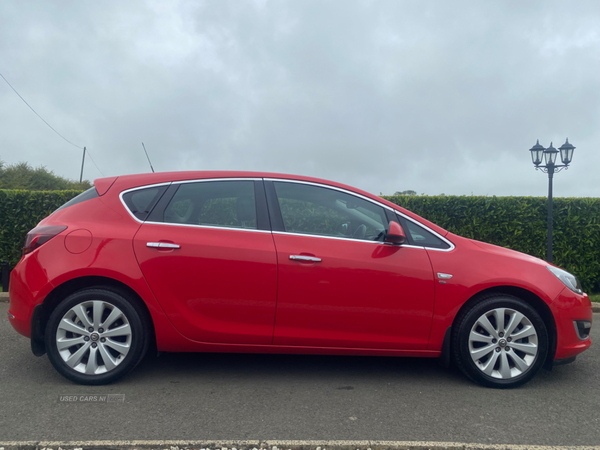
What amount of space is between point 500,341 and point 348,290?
4.19 feet

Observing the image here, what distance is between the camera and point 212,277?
3518 mm

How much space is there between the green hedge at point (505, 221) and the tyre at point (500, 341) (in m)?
5.91

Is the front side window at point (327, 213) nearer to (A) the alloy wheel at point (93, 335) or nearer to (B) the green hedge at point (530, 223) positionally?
(A) the alloy wheel at point (93, 335)

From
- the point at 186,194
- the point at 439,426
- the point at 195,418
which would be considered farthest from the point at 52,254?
the point at 439,426

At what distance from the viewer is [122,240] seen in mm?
3574

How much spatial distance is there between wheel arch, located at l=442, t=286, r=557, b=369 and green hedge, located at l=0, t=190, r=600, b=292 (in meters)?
5.77

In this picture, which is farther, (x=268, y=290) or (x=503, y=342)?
(x=503, y=342)

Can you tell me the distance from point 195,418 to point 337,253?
1527 millimetres

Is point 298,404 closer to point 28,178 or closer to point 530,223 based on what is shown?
point 530,223

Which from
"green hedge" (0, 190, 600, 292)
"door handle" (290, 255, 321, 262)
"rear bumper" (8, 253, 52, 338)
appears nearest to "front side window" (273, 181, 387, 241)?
"door handle" (290, 255, 321, 262)

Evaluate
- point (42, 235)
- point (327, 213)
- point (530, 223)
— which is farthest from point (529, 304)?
point (530, 223)

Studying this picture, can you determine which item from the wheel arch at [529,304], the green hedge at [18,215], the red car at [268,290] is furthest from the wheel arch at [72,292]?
the green hedge at [18,215]

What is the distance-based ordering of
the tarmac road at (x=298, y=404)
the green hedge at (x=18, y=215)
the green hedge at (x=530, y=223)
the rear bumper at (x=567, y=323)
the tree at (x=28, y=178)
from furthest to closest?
1. the tree at (x=28, y=178)
2. the green hedge at (x=530, y=223)
3. the green hedge at (x=18, y=215)
4. the rear bumper at (x=567, y=323)
5. the tarmac road at (x=298, y=404)

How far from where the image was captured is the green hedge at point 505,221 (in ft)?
30.0
